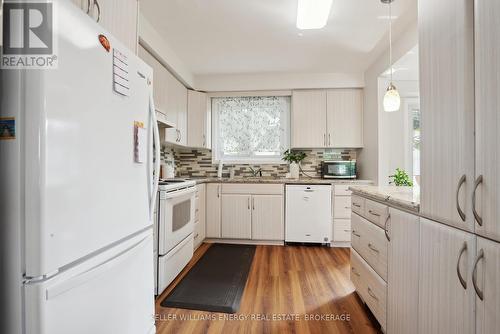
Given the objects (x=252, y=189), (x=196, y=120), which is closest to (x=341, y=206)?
(x=252, y=189)

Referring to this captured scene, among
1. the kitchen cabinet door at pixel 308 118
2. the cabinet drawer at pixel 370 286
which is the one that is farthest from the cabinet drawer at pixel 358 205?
the kitchen cabinet door at pixel 308 118

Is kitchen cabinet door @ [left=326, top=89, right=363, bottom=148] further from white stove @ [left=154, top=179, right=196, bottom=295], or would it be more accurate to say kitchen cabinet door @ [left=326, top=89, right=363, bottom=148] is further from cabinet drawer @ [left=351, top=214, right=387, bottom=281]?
white stove @ [left=154, top=179, right=196, bottom=295]

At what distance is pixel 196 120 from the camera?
370 centimetres

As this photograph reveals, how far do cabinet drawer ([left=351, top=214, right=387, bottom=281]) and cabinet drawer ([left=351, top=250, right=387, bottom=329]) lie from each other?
0.17 ft

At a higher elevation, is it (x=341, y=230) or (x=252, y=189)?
(x=252, y=189)

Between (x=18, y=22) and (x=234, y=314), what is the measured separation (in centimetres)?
189

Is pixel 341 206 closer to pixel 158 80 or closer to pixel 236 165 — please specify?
pixel 236 165

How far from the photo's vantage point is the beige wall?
295 cm

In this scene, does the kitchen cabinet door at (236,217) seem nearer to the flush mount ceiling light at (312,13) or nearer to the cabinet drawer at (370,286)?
the cabinet drawer at (370,286)

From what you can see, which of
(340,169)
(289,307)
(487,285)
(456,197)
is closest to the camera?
(487,285)

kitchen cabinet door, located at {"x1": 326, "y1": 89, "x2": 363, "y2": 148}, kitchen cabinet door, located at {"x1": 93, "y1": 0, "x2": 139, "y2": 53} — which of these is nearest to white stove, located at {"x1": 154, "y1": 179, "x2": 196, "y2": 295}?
kitchen cabinet door, located at {"x1": 93, "y1": 0, "x2": 139, "y2": 53}

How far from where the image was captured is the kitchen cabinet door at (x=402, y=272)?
1.16 metres

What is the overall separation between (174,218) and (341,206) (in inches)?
84.8

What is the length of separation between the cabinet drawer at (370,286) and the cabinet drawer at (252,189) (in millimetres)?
1471
